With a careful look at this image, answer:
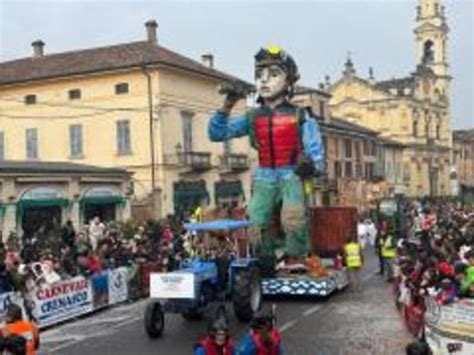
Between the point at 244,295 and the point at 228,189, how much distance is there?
3325 cm

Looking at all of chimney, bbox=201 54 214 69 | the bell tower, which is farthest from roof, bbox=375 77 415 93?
chimney, bbox=201 54 214 69

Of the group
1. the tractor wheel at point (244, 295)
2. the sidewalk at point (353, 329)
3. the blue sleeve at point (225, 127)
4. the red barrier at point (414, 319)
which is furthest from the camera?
the tractor wheel at point (244, 295)

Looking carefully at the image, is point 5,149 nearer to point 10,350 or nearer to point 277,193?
point 277,193

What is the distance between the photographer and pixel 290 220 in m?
16.3

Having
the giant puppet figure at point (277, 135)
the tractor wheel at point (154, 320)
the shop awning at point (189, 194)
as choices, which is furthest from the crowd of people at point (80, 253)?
the shop awning at point (189, 194)

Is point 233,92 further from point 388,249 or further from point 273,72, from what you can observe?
point 388,249

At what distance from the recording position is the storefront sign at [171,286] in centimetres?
1686

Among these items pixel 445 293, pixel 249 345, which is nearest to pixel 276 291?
pixel 445 293

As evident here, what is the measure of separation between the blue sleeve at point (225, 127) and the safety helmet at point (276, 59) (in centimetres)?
104

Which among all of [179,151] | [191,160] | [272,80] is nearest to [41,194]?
[179,151]

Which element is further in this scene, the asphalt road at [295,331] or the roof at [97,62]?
the roof at [97,62]

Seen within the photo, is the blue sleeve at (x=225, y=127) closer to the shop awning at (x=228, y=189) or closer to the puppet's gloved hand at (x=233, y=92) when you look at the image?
the puppet's gloved hand at (x=233, y=92)

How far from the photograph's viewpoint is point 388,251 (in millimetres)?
25688

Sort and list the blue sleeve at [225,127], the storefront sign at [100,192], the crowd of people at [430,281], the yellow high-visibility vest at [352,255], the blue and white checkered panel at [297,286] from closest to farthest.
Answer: the crowd of people at [430,281] → the blue sleeve at [225,127] → the blue and white checkered panel at [297,286] → the yellow high-visibility vest at [352,255] → the storefront sign at [100,192]
